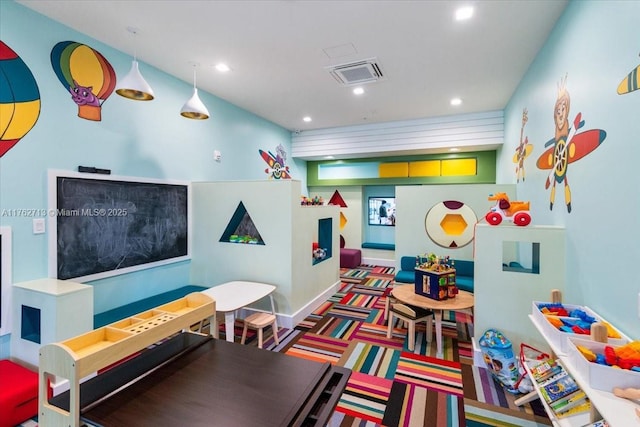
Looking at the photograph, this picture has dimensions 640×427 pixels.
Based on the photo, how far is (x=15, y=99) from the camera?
7.76 feet

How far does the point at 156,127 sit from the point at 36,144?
47.9 inches

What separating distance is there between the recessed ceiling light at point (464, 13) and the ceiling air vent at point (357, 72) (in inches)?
38.9

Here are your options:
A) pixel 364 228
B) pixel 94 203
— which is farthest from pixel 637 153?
pixel 364 228

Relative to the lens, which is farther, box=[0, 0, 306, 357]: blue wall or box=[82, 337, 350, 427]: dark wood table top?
box=[0, 0, 306, 357]: blue wall

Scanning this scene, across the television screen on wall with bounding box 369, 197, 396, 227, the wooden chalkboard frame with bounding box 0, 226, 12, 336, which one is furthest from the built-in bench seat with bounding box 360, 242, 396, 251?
the wooden chalkboard frame with bounding box 0, 226, 12, 336

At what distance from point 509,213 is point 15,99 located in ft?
14.6

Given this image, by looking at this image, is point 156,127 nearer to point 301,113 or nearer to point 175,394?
point 301,113

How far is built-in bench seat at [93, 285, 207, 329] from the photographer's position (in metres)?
2.71

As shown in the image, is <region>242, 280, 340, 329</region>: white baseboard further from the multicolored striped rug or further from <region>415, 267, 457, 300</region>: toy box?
<region>415, 267, 457, 300</region>: toy box

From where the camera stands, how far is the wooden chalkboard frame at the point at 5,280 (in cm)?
230

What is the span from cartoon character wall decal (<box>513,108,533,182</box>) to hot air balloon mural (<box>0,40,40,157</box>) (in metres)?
4.91

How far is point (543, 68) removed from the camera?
298cm

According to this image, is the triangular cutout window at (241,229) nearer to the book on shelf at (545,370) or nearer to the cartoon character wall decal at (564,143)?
the book on shelf at (545,370)

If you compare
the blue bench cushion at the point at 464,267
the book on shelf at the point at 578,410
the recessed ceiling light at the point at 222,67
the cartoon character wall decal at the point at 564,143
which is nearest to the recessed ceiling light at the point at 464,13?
the cartoon character wall decal at the point at 564,143
